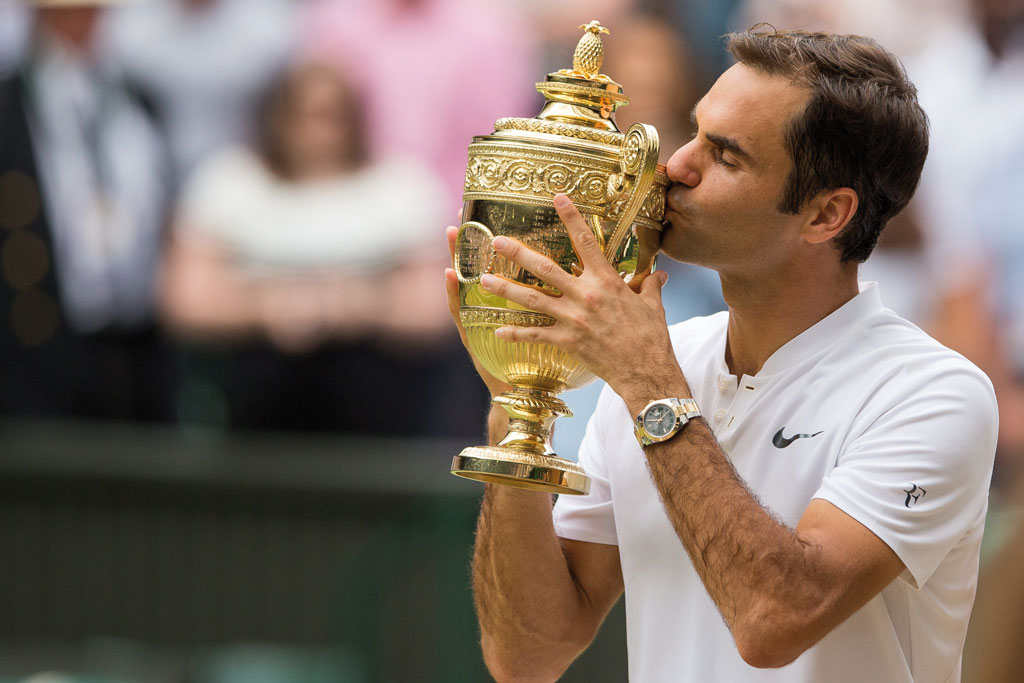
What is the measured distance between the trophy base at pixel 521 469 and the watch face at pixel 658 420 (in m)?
0.20

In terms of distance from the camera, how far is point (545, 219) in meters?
2.76

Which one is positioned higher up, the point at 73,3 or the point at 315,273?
the point at 73,3

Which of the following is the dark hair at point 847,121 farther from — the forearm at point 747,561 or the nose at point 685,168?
the forearm at point 747,561

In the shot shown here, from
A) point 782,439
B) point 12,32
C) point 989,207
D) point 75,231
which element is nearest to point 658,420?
point 782,439

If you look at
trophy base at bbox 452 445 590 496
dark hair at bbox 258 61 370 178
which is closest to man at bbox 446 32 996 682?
trophy base at bbox 452 445 590 496

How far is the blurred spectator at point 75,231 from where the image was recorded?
24.7ft

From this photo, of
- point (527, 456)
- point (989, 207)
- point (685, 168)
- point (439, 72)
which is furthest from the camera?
point (439, 72)

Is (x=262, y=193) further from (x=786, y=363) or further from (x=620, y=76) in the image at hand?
(x=786, y=363)

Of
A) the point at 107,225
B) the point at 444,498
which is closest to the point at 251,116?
the point at 107,225

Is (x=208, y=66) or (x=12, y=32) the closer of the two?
(x=208, y=66)

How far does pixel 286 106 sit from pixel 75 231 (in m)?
1.29

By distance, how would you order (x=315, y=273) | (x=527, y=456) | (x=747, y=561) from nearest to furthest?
(x=747, y=561)
(x=527, y=456)
(x=315, y=273)

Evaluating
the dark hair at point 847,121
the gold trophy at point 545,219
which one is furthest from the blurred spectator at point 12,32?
the dark hair at point 847,121

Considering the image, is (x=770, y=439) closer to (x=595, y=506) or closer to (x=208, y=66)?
(x=595, y=506)
